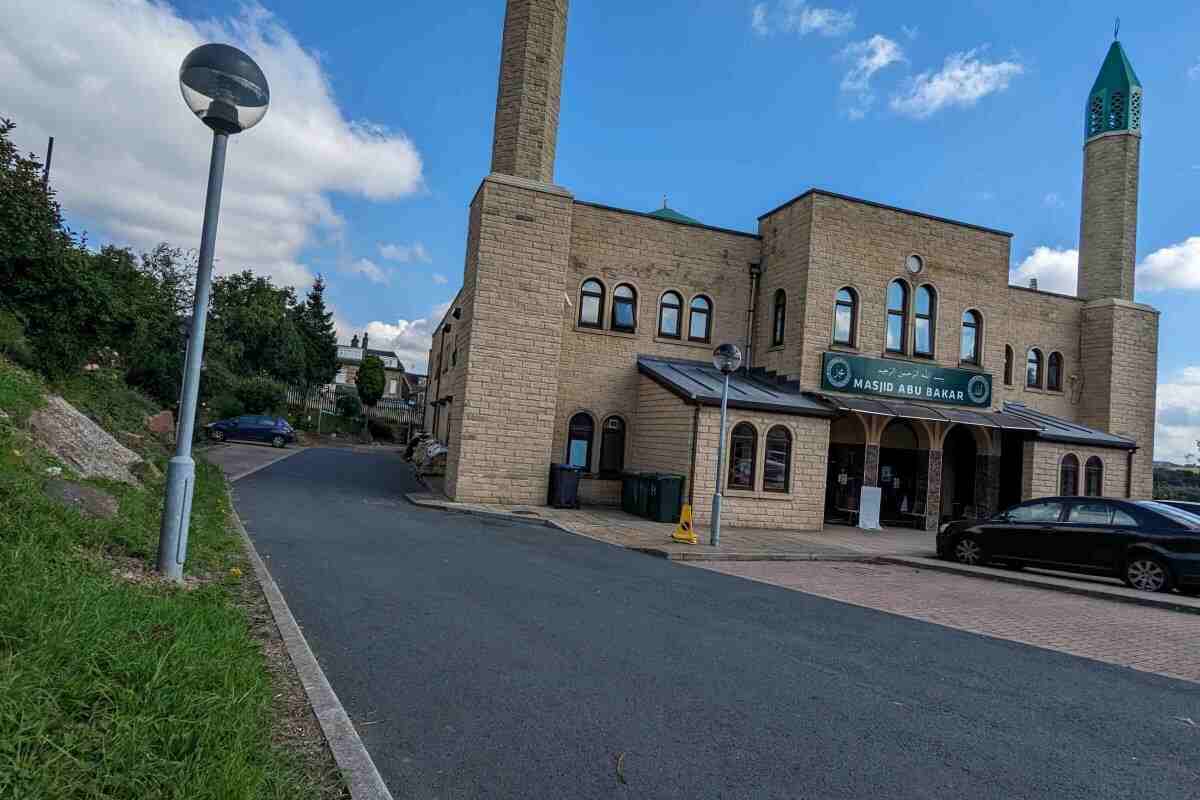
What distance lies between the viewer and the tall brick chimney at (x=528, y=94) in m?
17.9

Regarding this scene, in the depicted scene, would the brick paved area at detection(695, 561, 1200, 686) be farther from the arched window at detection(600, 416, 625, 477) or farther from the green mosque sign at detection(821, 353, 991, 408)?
the arched window at detection(600, 416, 625, 477)

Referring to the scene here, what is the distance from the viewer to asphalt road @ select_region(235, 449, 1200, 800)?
356 cm

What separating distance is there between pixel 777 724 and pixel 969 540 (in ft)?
35.2

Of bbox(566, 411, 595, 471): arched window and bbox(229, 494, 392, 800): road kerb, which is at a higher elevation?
bbox(566, 411, 595, 471): arched window

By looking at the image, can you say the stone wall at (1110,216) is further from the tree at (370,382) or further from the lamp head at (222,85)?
the tree at (370,382)

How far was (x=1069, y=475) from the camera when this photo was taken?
20938 millimetres

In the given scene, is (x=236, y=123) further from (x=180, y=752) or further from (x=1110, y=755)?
(x=1110, y=755)

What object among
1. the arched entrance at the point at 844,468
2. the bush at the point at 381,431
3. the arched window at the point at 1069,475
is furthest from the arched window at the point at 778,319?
the bush at the point at 381,431

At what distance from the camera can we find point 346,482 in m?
20.4

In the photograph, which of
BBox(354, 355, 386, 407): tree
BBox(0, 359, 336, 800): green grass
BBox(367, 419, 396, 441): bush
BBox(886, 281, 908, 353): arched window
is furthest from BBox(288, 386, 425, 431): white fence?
BBox(0, 359, 336, 800): green grass

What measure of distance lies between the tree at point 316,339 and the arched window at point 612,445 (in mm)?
36374

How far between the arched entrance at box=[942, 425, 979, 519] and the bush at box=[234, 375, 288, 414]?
31.7m

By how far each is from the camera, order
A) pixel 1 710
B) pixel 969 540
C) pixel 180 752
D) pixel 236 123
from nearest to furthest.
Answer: pixel 1 710, pixel 180 752, pixel 236 123, pixel 969 540

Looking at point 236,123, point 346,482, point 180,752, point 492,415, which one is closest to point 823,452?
point 492,415
